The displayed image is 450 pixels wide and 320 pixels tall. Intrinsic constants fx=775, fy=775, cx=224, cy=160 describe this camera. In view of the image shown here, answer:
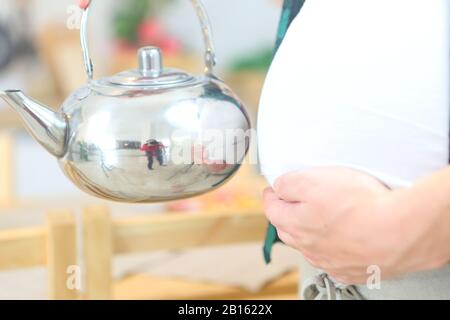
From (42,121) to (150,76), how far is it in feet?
0.34

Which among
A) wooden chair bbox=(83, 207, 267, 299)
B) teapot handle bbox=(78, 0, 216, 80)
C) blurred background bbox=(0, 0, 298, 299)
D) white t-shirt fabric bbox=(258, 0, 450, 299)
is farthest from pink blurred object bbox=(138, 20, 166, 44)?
white t-shirt fabric bbox=(258, 0, 450, 299)

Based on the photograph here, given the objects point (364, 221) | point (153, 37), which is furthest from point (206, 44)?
point (153, 37)

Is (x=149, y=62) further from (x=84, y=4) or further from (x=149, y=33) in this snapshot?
(x=149, y=33)

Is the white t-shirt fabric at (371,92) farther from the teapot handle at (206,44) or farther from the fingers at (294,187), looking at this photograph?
the teapot handle at (206,44)

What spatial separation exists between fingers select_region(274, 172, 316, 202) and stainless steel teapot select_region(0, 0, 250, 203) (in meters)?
0.08

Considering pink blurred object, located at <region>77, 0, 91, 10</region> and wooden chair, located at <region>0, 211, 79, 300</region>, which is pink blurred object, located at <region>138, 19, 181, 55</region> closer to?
wooden chair, located at <region>0, 211, 79, 300</region>

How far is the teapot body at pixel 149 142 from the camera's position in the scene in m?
0.64

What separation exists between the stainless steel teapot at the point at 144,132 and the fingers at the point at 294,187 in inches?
3.1

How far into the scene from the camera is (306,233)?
0.59m

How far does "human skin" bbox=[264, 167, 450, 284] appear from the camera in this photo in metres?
0.52

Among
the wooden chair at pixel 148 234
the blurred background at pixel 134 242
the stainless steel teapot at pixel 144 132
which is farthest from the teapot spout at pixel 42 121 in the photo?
the wooden chair at pixel 148 234

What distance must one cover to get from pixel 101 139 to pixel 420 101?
260 mm

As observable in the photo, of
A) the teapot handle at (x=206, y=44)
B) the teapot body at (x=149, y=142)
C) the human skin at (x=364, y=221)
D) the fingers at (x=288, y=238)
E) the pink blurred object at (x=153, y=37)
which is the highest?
the pink blurred object at (x=153, y=37)

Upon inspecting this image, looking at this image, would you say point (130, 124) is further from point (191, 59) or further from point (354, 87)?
point (191, 59)
